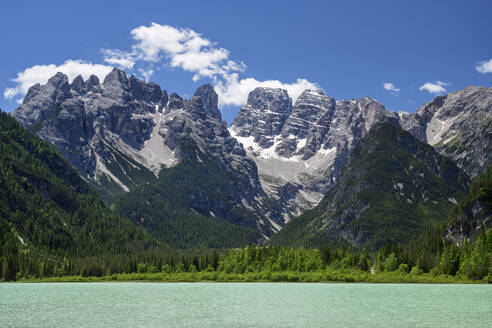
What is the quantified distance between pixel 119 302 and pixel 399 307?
52672 mm

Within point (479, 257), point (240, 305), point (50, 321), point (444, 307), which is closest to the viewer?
point (50, 321)

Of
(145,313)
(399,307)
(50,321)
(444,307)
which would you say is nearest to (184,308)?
(145,313)

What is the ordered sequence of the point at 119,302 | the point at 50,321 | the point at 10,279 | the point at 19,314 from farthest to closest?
the point at 10,279, the point at 119,302, the point at 19,314, the point at 50,321

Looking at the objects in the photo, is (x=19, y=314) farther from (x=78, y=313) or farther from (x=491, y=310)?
(x=491, y=310)

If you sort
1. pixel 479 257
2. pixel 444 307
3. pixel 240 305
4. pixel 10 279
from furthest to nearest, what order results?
pixel 10 279, pixel 479 257, pixel 240 305, pixel 444 307

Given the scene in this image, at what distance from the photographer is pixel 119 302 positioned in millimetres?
99062

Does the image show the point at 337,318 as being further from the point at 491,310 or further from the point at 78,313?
the point at 78,313

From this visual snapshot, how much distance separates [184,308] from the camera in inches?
3435

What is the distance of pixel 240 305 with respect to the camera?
92.6m

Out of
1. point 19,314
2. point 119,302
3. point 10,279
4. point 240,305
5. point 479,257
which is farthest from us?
point 10,279

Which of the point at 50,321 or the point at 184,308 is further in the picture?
the point at 184,308

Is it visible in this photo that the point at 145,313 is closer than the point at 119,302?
Yes

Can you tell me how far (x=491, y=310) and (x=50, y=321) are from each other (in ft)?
215

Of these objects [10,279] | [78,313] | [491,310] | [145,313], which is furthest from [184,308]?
[10,279]
